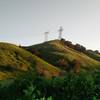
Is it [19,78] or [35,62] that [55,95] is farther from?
[35,62]

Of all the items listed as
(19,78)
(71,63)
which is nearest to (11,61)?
(71,63)

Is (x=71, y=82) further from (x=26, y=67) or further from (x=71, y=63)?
(x=71, y=63)

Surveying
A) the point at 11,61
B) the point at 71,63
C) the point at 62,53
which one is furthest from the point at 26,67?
the point at 62,53

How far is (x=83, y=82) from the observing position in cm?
3309

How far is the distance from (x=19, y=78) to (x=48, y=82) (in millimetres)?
3574

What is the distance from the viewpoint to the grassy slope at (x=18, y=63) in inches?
5982

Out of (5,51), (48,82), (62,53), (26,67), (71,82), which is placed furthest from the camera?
(62,53)

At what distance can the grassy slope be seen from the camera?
498ft

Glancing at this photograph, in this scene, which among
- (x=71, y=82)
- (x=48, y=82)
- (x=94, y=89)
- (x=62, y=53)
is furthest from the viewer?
(x=62, y=53)

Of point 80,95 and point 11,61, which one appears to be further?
point 11,61

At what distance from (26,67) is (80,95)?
126m

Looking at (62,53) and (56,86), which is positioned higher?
(62,53)

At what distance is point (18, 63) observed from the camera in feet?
525

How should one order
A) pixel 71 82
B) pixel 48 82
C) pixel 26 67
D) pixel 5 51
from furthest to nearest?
pixel 5 51 → pixel 26 67 → pixel 48 82 → pixel 71 82
